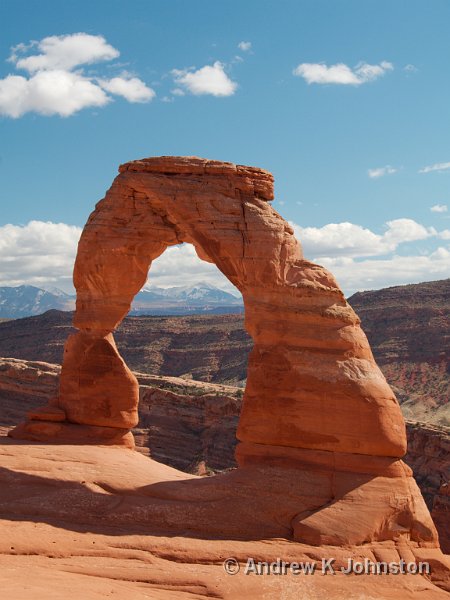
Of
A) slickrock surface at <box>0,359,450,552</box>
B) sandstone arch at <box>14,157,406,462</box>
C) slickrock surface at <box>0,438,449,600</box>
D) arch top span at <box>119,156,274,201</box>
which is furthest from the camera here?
slickrock surface at <box>0,359,450,552</box>

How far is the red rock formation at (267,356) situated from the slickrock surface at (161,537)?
32 centimetres

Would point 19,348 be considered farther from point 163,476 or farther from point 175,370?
point 163,476

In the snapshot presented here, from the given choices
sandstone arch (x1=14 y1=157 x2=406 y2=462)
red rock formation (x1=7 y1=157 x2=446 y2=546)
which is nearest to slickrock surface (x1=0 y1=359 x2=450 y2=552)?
red rock formation (x1=7 y1=157 x2=446 y2=546)

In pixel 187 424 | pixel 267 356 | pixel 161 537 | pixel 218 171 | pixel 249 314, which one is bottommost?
pixel 187 424

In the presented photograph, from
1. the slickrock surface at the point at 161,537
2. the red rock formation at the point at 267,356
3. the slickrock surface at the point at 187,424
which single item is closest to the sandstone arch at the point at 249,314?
the red rock formation at the point at 267,356

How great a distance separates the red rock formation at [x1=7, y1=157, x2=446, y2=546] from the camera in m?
15.9

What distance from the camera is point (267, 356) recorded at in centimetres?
1731

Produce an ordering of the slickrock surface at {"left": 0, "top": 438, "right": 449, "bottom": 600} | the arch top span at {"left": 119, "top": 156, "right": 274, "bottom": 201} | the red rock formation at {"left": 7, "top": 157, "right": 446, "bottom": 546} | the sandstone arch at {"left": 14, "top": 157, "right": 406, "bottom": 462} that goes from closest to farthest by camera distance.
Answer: the slickrock surface at {"left": 0, "top": 438, "right": 449, "bottom": 600}
the red rock formation at {"left": 7, "top": 157, "right": 446, "bottom": 546}
the sandstone arch at {"left": 14, "top": 157, "right": 406, "bottom": 462}
the arch top span at {"left": 119, "top": 156, "right": 274, "bottom": 201}

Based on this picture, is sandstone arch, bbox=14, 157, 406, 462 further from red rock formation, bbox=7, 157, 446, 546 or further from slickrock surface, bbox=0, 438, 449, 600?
slickrock surface, bbox=0, 438, 449, 600

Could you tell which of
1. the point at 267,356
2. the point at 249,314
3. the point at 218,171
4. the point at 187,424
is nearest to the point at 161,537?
the point at 267,356

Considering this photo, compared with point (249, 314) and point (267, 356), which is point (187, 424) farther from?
point (267, 356)

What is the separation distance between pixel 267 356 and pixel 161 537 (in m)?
4.92

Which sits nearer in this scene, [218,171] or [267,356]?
[267,356]

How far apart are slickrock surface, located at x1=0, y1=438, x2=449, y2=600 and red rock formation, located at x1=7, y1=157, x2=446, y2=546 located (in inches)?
12.8
